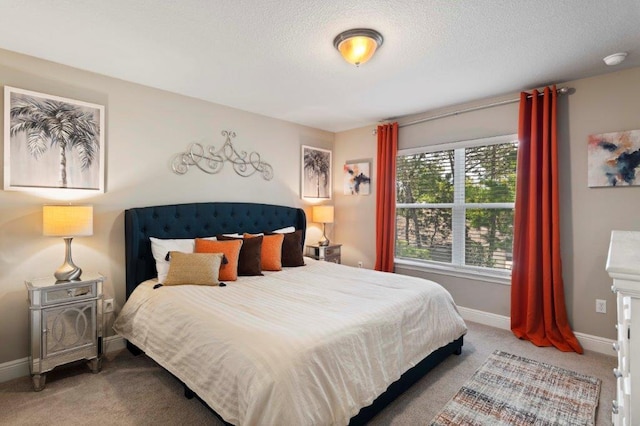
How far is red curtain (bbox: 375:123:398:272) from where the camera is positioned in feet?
14.0

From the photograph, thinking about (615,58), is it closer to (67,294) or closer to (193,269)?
(193,269)

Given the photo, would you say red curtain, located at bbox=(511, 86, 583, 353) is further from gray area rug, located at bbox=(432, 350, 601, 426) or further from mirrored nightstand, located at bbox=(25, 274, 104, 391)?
mirrored nightstand, located at bbox=(25, 274, 104, 391)

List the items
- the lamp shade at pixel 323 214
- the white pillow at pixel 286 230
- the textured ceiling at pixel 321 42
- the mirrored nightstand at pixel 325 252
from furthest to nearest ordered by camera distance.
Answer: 1. the lamp shade at pixel 323 214
2. the mirrored nightstand at pixel 325 252
3. the white pillow at pixel 286 230
4. the textured ceiling at pixel 321 42

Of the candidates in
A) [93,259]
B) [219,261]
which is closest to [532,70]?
[219,261]

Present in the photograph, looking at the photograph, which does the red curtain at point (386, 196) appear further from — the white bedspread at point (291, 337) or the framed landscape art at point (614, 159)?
the framed landscape art at point (614, 159)

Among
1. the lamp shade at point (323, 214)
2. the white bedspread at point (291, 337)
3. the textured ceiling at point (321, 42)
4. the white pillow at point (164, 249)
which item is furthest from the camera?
the lamp shade at point (323, 214)

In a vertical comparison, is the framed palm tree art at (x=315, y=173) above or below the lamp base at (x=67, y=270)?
above

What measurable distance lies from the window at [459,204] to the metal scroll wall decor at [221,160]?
6.35 feet

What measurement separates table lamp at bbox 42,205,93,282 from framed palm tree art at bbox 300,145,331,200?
2.73 m

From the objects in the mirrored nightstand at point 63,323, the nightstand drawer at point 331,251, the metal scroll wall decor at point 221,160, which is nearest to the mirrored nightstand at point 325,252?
the nightstand drawer at point 331,251

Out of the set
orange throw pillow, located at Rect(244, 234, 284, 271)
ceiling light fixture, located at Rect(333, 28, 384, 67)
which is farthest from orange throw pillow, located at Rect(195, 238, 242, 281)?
ceiling light fixture, located at Rect(333, 28, 384, 67)

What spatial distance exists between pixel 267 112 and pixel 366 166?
1618mm

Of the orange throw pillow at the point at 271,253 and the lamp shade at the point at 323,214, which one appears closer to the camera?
the orange throw pillow at the point at 271,253

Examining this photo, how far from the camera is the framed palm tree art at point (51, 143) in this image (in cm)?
243
